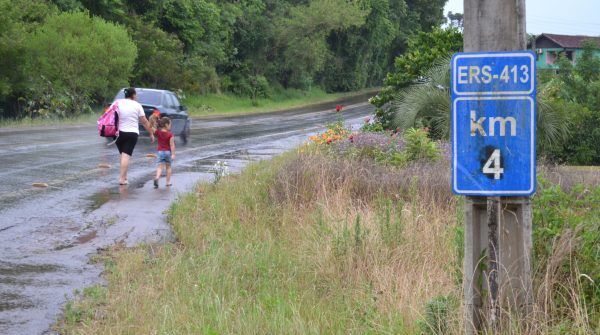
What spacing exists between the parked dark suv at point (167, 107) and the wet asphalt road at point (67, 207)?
0.58 meters

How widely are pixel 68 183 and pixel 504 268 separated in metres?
10.5

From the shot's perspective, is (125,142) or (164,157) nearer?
(164,157)

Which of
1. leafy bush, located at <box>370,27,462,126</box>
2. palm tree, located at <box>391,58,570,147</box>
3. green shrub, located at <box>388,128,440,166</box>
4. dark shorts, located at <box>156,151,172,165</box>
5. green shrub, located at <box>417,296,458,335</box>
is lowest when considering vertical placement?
green shrub, located at <box>417,296,458,335</box>

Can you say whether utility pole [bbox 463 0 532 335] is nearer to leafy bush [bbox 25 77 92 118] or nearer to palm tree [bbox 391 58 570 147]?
palm tree [bbox 391 58 570 147]

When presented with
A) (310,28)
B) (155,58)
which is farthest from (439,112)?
(310,28)

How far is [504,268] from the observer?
4.39 m

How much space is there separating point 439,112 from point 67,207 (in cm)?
655

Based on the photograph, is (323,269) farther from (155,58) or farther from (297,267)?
(155,58)

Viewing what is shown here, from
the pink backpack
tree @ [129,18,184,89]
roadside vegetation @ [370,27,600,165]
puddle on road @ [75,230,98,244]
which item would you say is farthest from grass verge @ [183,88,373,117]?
puddle on road @ [75,230,98,244]

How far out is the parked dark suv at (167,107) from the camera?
23.6 meters

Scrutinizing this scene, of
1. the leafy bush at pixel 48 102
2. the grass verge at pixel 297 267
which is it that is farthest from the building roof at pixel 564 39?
the grass verge at pixel 297 267

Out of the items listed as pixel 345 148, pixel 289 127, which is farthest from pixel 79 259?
pixel 289 127

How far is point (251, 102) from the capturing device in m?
56.1

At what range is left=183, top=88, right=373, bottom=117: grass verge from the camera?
47156 millimetres
